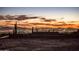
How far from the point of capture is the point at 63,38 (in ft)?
8.66

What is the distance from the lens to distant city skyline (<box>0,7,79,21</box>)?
2619 millimetres

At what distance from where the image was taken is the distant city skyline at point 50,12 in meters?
2.62

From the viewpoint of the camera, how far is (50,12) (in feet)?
8.64
